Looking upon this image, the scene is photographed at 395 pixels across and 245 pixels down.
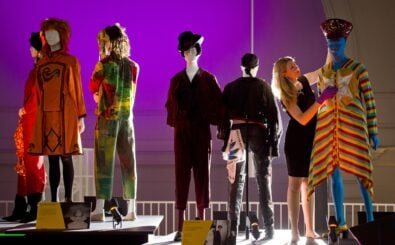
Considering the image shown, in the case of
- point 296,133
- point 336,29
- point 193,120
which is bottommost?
point 296,133

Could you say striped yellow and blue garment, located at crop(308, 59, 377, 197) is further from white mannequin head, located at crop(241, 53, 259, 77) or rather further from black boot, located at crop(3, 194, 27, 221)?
black boot, located at crop(3, 194, 27, 221)

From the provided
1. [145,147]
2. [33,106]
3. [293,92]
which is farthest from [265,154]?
[145,147]

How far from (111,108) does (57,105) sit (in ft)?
1.30

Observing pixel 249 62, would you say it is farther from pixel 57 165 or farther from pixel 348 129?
pixel 57 165

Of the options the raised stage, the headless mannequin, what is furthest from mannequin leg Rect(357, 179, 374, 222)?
the headless mannequin

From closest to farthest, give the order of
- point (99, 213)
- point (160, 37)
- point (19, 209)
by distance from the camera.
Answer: point (99, 213) → point (19, 209) → point (160, 37)

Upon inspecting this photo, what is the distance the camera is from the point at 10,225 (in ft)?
17.0

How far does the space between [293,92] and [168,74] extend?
2682 mm

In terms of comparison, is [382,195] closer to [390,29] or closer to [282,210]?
[282,210]

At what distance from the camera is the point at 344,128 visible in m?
4.47

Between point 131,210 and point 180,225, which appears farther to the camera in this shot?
point 131,210

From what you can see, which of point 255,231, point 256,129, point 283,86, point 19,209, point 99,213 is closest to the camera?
point 283,86

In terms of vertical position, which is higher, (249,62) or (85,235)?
(249,62)

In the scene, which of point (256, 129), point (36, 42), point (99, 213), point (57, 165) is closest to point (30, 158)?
point (57, 165)
